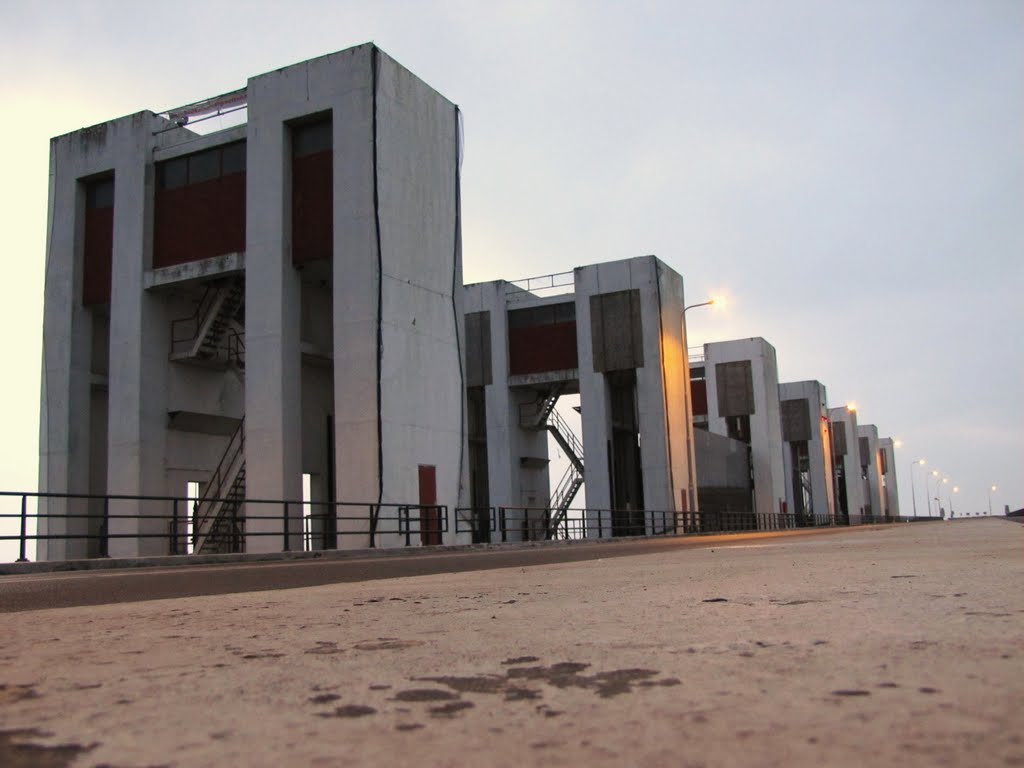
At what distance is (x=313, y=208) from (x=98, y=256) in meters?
8.77

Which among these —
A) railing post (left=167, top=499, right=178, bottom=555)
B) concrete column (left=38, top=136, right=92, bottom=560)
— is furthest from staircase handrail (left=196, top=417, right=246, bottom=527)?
railing post (left=167, top=499, right=178, bottom=555)

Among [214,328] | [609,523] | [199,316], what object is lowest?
[609,523]

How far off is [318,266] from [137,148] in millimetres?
7522

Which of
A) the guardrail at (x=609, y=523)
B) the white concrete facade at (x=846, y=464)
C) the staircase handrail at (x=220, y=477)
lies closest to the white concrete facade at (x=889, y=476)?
the white concrete facade at (x=846, y=464)

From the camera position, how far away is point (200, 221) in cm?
2942

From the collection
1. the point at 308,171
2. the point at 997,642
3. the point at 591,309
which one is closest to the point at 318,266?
the point at 308,171

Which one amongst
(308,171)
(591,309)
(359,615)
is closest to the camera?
(359,615)

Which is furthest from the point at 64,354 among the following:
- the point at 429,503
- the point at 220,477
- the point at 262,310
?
the point at 429,503

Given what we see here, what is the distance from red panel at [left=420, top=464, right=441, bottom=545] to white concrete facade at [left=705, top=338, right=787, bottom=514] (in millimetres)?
38353

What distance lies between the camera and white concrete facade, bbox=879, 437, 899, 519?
431 feet

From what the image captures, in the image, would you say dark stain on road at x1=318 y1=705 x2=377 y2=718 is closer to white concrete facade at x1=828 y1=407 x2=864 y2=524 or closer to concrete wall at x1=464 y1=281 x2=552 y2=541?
concrete wall at x1=464 y1=281 x2=552 y2=541

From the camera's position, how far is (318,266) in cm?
2852

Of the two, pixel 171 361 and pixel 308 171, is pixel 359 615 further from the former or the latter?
pixel 171 361

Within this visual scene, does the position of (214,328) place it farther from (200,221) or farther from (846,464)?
(846,464)
